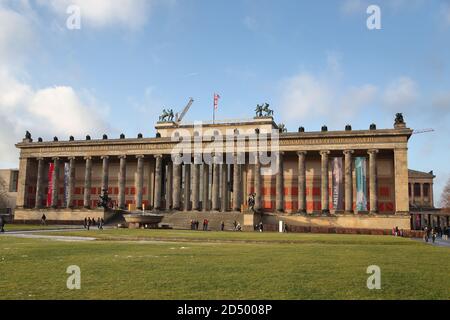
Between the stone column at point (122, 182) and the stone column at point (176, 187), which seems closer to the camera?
the stone column at point (176, 187)

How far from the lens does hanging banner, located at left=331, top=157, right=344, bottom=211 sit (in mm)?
75938

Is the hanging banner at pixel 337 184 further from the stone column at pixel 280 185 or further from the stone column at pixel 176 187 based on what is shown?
the stone column at pixel 176 187

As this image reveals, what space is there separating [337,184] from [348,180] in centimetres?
331

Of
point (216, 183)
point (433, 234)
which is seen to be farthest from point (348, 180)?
point (433, 234)

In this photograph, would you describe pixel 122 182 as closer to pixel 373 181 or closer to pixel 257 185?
pixel 257 185

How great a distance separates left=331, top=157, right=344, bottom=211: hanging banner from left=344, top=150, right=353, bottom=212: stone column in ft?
5.93

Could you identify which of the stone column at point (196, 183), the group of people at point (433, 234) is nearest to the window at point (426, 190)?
the group of people at point (433, 234)

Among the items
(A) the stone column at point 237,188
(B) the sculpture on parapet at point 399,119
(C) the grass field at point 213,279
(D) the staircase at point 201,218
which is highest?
(B) the sculpture on parapet at point 399,119

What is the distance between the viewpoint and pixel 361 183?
74688mm

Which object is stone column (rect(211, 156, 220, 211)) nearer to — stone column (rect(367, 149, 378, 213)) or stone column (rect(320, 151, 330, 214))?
stone column (rect(320, 151, 330, 214))

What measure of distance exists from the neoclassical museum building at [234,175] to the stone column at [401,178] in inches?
6.1

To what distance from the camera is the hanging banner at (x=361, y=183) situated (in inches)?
2911
